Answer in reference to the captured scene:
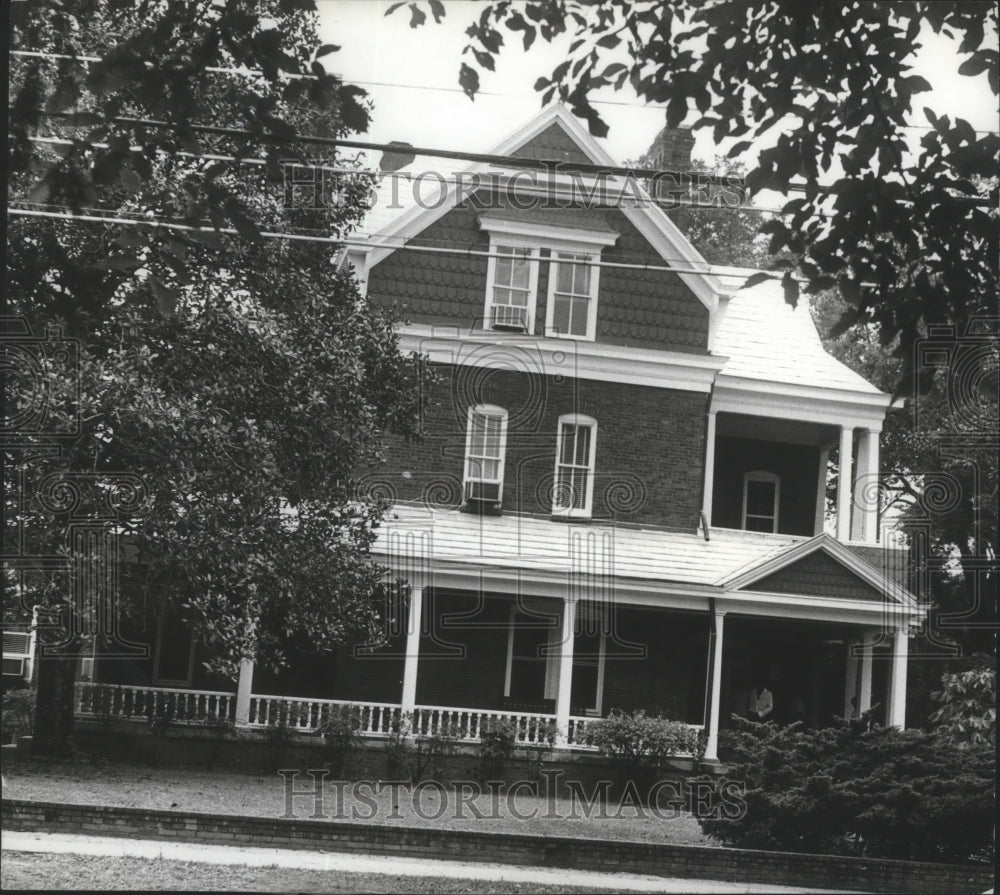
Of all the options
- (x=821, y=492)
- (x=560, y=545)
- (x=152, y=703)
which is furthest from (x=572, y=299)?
(x=152, y=703)

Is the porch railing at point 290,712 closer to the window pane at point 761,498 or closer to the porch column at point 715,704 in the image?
the porch column at point 715,704

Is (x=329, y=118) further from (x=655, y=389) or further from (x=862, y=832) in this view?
(x=862, y=832)

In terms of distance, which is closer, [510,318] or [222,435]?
[510,318]

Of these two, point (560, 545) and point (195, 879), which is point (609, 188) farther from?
point (195, 879)

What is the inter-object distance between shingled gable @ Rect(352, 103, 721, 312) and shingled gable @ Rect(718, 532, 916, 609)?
1.66m

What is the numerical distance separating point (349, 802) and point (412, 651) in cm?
98

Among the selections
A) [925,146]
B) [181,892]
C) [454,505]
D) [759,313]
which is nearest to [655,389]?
[759,313]

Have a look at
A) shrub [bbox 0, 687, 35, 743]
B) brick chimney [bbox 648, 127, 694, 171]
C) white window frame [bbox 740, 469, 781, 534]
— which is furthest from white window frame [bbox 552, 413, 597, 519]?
shrub [bbox 0, 687, 35, 743]

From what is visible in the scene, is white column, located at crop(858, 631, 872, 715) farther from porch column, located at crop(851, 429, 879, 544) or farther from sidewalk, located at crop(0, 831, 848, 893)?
sidewalk, located at crop(0, 831, 848, 893)

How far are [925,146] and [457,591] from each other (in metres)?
3.99

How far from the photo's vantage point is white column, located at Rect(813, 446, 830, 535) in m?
7.45

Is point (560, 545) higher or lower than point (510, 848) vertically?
higher

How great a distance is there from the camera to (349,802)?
23.3 feet

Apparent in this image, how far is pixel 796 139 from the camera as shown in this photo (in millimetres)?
5340
